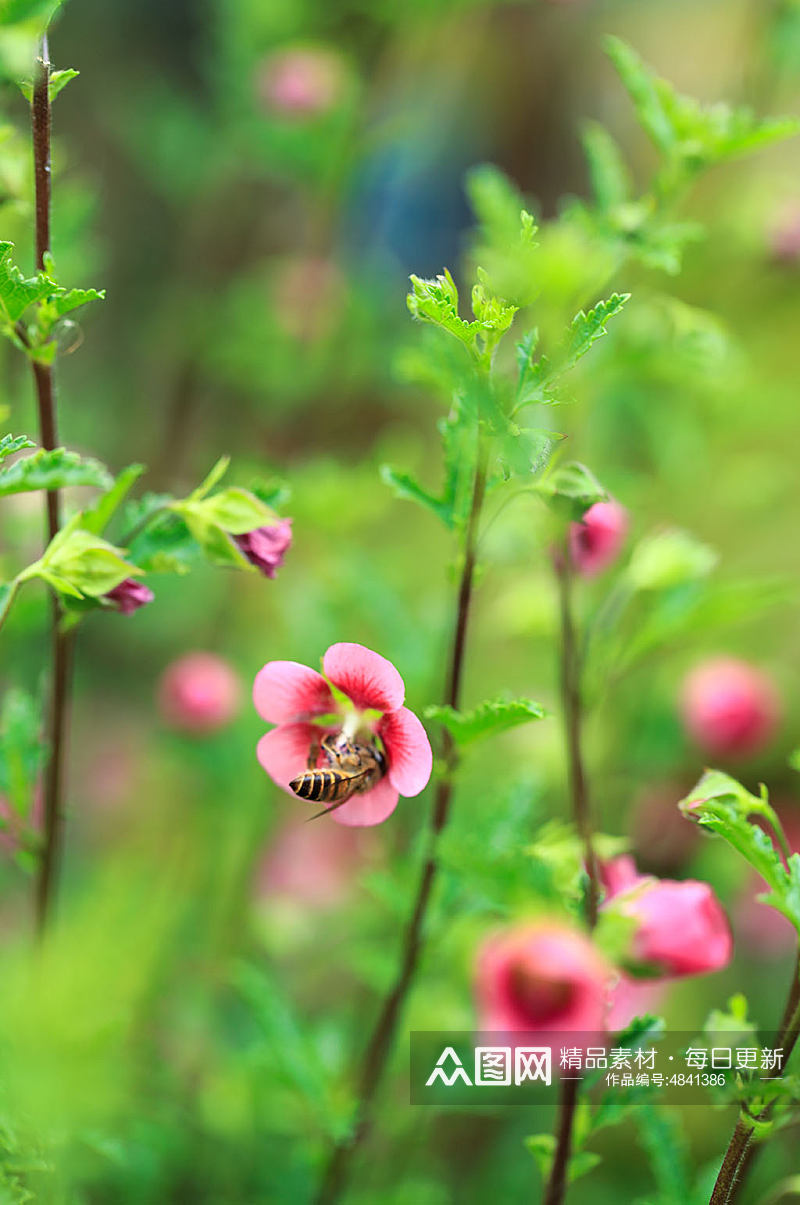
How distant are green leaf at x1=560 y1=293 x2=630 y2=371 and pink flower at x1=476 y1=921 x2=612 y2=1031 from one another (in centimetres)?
28

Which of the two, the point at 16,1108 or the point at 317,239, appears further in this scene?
the point at 317,239

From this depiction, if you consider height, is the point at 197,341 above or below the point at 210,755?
above

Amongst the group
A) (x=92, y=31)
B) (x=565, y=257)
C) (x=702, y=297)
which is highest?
(x=92, y=31)

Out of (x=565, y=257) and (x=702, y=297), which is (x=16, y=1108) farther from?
(x=702, y=297)

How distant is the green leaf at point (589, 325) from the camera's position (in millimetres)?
506

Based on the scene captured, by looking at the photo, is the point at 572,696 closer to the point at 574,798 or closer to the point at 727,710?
the point at 574,798

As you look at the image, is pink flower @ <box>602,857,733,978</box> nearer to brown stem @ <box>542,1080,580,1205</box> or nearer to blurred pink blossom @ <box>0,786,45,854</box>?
brown stem @ <box>542,1080,580,1205</box>

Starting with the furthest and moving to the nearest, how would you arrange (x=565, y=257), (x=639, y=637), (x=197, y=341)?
(x=197, y=341) < (x=565, y=257) < (x=639, y=637)

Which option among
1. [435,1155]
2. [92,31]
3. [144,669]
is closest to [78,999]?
[435,1155]

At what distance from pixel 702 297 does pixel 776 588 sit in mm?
749

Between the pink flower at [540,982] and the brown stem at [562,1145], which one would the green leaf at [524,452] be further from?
the brown stem at [562,1145]

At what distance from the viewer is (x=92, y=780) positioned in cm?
162

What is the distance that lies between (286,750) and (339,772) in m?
0.08

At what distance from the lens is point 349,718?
0.60 metres
